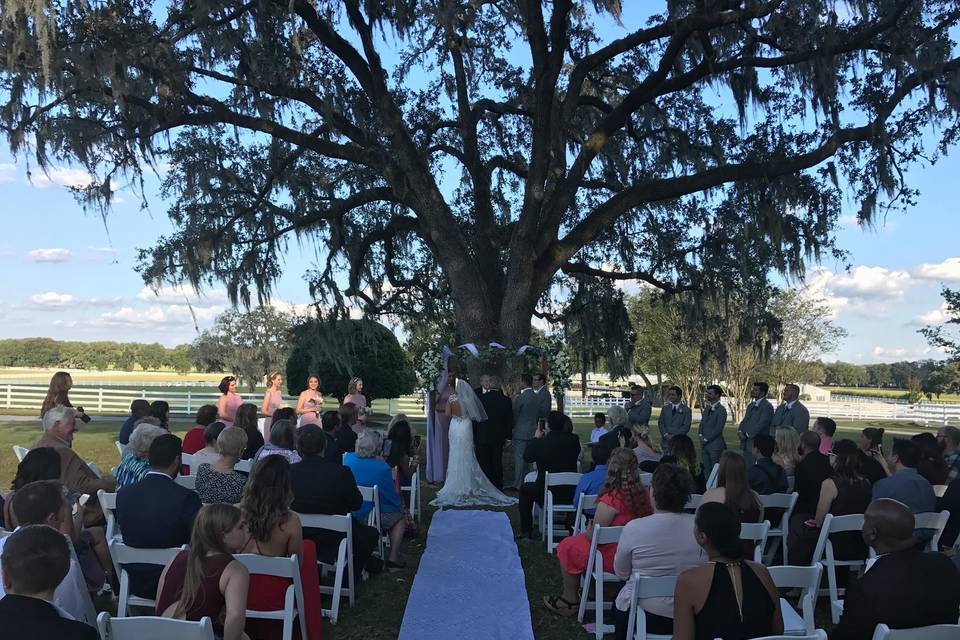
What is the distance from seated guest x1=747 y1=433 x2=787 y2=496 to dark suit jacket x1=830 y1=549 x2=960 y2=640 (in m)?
2.85

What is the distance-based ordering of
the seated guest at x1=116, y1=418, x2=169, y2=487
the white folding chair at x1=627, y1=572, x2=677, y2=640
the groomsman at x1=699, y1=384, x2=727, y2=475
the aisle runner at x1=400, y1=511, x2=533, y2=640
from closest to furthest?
the white folding chair at x1=627, y1=572, x2=677, y2=640 < the aisle runner at x1=400, y1=511, x2=533, y2=640 < the seated guest at x1=116, y1=418, x2=169, y2=487 < the groomsman at x1=699, y1=384, x2=727, y2=475

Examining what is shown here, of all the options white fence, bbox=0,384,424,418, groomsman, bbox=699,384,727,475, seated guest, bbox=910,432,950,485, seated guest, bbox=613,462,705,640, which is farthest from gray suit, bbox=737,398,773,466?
white fence, bbox=0,384,424,418

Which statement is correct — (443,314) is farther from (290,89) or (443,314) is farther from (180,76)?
(180,76)

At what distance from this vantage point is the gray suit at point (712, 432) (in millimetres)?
10695

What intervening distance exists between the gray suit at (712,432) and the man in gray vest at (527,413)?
7.30 feet

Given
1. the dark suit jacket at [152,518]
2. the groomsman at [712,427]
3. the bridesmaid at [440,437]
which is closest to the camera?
the dark suit jacket at [152,518]

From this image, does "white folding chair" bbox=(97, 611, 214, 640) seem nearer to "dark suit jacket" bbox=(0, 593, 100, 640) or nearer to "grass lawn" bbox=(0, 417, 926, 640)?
"dark suit jacket" bbox=(0, 593, 100, 640)

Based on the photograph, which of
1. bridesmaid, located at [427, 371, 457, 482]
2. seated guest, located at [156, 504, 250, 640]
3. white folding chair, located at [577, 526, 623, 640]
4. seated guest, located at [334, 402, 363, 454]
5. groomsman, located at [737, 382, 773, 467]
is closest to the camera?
seated guest, located at [156, 504, 250, 640]

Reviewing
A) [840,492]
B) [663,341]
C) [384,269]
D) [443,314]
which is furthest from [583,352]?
[663,341]

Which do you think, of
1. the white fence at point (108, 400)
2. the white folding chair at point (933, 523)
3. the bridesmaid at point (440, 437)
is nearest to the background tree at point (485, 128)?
the bridesmaid at point (440, 437)

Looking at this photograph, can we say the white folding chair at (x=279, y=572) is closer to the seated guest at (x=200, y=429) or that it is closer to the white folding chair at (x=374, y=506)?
the white folding chair at (x=374, y=506)

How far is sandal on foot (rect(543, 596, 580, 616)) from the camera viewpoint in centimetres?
543

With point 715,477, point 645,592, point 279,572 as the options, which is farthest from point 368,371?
point 645,592

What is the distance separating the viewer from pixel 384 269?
15766 millimetres
